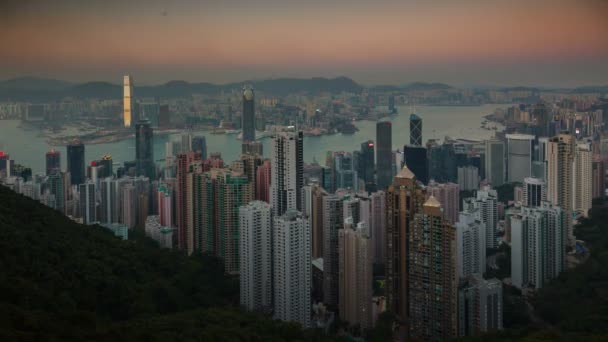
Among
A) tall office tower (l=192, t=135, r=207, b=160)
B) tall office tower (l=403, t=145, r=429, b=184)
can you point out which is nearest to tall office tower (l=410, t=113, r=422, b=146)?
tall office tower (l=403, t=145, r=429, b=184)

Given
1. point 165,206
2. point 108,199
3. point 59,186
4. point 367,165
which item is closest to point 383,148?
point 367,165

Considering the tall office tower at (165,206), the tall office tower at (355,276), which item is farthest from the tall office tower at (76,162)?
the tall office tower at (355,276)

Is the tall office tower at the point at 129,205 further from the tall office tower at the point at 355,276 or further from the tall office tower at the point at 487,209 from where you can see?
the tall office tower at the point at 487,209

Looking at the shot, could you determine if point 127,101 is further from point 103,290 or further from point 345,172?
point 103,290

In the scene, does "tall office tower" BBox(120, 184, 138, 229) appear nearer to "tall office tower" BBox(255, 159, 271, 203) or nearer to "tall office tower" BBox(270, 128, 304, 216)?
"tall office tower" BBox(255, 159, 271, 203)

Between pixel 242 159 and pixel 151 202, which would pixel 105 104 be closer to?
pixel 151 202
